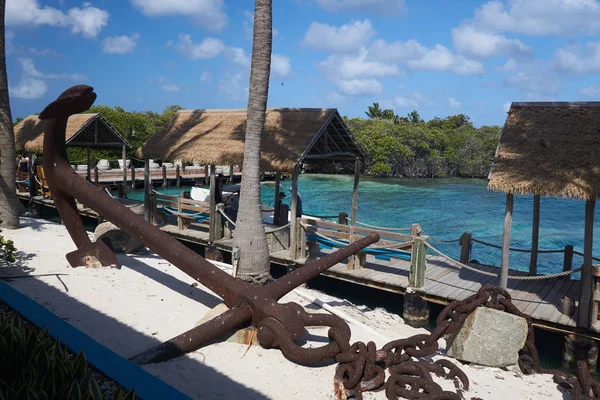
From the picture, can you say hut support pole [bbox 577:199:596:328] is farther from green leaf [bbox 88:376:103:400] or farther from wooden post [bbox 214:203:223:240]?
wooden post [bbox 214:203:223:240]

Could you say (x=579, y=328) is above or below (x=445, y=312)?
below

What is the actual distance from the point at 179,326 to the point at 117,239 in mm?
4269

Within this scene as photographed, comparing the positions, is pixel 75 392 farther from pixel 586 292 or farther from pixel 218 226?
pixel 218 226

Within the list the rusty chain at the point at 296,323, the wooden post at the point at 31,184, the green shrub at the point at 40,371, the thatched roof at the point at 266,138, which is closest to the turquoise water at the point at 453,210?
the thatched roof at the point at 266,138

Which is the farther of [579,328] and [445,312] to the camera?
[579,328]

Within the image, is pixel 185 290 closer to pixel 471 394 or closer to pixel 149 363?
pixel 149 363

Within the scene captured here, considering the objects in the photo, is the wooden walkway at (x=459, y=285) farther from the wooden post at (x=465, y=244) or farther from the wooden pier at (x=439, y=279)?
the wooden post at (x=465, y=244)

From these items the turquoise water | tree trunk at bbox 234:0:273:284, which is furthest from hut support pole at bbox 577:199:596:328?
the turquoise water

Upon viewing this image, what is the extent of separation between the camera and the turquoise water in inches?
849

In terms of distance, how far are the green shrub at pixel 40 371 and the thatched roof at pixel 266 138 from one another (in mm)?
7806

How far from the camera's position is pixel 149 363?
5238 millimetres

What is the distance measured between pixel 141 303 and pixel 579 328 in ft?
21.7

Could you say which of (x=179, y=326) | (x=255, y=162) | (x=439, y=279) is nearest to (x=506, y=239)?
(x=439, y=279)

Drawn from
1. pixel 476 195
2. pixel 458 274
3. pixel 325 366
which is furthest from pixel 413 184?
pixel 325 366
